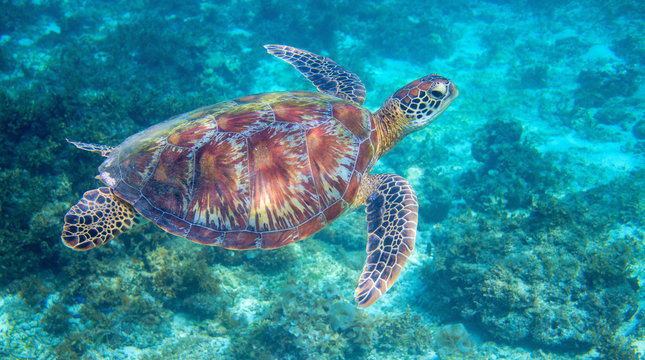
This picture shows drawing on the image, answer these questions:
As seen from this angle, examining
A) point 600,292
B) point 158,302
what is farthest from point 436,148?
point 158,302

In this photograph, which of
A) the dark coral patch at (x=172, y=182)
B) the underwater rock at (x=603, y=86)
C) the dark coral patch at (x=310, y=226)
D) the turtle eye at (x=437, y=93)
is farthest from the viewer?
the underwater rock at (x=603, y=86)

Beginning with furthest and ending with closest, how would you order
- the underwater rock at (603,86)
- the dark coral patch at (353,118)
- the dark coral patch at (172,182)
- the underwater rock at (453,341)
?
the underwater rock at (603,86)
the underwater rock at (453,341)
the dark coral patch at (353,118)
the dark coral patch at (172,182)

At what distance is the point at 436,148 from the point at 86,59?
11.8m

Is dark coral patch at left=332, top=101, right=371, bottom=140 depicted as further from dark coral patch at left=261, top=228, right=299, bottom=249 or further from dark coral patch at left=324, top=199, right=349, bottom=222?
dark coral patch at left=261, top=228, right=299, bottom=249

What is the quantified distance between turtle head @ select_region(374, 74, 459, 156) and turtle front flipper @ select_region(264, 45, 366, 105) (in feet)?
2.66

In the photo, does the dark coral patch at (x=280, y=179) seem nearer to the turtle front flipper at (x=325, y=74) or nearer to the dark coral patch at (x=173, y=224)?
the dark coral patch at (x=173, y=224)

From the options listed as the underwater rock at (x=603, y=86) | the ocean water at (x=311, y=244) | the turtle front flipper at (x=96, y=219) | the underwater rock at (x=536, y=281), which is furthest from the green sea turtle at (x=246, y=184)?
the underwater rock at (x=603, y=86)

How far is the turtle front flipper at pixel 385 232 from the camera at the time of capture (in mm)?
2963

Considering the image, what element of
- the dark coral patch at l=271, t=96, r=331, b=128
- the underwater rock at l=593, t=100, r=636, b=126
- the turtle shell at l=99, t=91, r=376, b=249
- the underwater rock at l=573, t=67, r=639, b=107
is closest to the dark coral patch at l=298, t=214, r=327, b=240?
the turtle shell at l=99, t=91, r=376, b=249

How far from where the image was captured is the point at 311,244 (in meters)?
5.23

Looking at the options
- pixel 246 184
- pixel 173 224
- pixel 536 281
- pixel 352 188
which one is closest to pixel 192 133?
pixel 246 184

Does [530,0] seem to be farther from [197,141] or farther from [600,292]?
[197,141]

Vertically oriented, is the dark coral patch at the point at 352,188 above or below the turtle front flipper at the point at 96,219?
above

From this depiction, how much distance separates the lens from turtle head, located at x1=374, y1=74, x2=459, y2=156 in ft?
13.2
